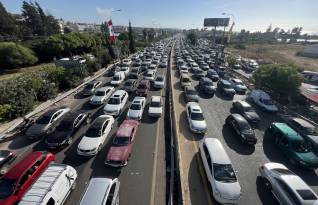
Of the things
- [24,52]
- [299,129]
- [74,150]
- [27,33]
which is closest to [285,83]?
[299,129]

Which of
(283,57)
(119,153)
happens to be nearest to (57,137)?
(119,153)

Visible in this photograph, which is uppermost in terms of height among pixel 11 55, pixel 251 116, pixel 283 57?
pixel 11 55

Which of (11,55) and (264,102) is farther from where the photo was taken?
(11,55)

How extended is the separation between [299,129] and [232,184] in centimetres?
1105

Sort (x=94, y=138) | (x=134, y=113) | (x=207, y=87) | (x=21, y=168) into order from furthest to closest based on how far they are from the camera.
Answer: (x=207, y=87) → (x=134, y=113) → (x=94, y=138) → (x=21, y=168)

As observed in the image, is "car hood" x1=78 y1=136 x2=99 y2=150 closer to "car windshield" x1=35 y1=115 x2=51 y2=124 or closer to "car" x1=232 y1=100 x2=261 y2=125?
"car windshield" x1=35 y1=115 x2=51 y2=124

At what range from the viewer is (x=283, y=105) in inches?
984

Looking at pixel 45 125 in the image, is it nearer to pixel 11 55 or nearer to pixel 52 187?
pixel 52 187

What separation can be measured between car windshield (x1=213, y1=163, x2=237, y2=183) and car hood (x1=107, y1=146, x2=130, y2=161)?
19.7ft

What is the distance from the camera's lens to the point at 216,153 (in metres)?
12.1

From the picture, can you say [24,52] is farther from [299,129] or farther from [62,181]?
[299,129]

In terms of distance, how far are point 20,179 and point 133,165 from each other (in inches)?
255

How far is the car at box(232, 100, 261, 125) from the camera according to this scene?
1945 centimetres

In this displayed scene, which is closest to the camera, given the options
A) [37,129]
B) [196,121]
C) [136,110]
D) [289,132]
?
[289,132]
